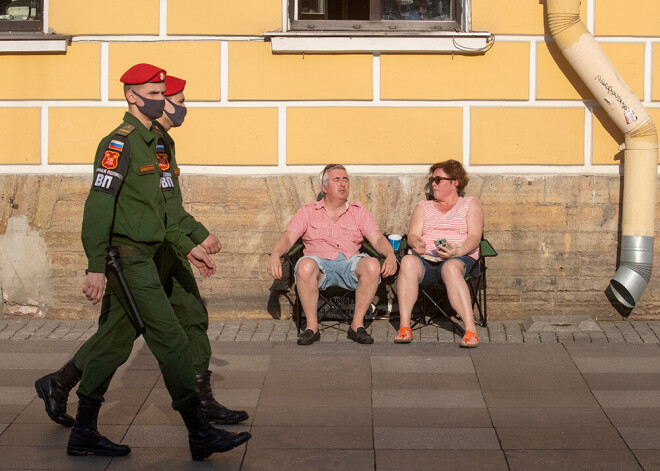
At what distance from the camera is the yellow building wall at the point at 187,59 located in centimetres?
824

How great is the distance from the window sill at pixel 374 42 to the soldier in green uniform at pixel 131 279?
3096 millimetres

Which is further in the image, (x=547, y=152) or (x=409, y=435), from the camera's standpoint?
(x=547, y=152)

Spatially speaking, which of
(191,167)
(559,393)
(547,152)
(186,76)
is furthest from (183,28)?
(559,393)

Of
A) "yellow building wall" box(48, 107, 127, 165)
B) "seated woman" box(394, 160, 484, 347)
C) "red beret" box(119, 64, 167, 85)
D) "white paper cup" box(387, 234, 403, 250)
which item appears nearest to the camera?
"red beret" box(119, 64, 167, 85)

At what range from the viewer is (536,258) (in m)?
8.33

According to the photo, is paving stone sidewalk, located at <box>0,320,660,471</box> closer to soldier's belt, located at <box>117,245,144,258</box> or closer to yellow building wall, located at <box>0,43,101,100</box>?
soldier's belt, located at <box>117,245,144,258</box>

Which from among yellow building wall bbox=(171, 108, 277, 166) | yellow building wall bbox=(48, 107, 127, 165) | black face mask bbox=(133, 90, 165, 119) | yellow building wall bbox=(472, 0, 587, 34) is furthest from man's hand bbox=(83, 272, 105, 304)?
yellow building wall bbox=(472, 0, 587, 34)

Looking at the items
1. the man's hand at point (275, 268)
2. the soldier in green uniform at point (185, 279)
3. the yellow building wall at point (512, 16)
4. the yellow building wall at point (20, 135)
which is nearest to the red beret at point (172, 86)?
the soldier in green uniform at point (185, 279)

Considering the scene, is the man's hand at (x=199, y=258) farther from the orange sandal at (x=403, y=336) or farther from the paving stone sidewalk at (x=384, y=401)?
the orange sandal at (x=403, y=336)

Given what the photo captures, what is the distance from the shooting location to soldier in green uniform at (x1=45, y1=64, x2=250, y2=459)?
4.90 meters

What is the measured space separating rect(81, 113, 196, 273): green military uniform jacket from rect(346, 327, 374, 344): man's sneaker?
263 cm

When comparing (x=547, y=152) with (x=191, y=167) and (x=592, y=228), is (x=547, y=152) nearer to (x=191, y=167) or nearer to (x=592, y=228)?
(x=592, y=228)

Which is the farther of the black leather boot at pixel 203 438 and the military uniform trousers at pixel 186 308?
the military uniform trousers at pixel 186 308

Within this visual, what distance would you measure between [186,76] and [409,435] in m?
3.90
